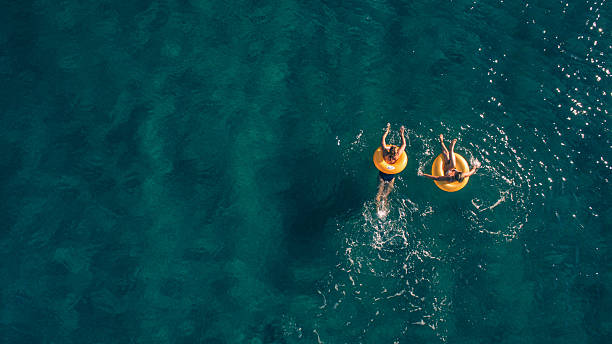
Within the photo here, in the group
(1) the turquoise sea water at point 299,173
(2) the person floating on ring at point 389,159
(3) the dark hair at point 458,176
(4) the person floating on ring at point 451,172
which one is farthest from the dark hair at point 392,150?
(1) the turquoise sea water at point 299,173

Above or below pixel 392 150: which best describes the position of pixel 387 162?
below

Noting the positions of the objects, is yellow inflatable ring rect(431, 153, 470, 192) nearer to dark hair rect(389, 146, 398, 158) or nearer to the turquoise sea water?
the turquoise sea water

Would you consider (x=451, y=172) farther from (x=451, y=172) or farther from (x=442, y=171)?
(x=442, y=171)

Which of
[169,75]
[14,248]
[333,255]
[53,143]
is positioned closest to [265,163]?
[333,255]

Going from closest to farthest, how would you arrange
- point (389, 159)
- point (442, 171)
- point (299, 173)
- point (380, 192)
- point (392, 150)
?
point (392, 150) < point (389, 159) < point (442, 171) < point (380, 192) < point (299, 173)

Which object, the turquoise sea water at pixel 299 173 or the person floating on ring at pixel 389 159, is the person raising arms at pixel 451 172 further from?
the turquoise sea water at pixel 299 173

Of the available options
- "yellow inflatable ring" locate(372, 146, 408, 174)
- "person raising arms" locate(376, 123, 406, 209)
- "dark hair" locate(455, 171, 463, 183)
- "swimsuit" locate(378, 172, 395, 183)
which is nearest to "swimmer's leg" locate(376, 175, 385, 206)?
"person raising arms" locate(376, 123, 406, 209)

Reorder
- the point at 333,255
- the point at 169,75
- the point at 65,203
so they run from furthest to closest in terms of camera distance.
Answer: the point at 169,75 → the point at 65,203 → the point at 333,255

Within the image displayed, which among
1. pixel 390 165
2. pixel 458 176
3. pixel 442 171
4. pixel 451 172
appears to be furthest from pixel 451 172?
pixel 390 165

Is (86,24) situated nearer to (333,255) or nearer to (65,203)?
(65,203)
